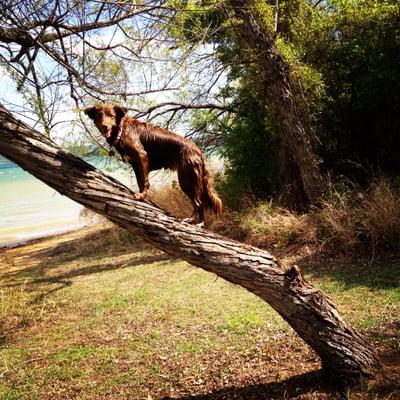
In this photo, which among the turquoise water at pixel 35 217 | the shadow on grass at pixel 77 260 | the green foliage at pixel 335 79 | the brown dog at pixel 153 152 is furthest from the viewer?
the turquoise water at pixel 35 217

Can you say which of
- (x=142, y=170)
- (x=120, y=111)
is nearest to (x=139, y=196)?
(x=142, y=170)

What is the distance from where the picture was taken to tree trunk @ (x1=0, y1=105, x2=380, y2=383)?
328 centimetres

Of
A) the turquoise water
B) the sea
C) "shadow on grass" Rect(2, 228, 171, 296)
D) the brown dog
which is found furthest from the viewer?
the turquoise water

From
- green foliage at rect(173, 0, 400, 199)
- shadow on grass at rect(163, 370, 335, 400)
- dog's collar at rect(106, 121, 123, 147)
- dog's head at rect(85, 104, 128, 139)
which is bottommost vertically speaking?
shadow on grass at rect(163, 370, 335, 400)

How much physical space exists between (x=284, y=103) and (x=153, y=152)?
5845 mm

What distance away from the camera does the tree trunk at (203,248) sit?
3283mm

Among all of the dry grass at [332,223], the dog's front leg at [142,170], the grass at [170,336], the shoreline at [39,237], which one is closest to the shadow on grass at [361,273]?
the grass at [170,336]

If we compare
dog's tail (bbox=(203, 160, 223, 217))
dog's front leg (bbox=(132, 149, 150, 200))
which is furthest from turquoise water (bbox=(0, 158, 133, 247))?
dog's front leg (bbox=(132, 149, 150, 200))

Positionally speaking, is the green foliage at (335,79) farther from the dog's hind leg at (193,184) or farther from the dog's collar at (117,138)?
the dog's collar at (117,138)

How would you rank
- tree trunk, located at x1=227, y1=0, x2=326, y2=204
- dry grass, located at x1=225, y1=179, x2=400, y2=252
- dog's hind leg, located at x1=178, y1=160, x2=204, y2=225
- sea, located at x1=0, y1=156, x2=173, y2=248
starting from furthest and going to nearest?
sea, located at x1=0, y1=156, x2=173, y2=248, tree trunk, located at x1=227, y1=0, x2=326, y2=204, dry grass, located at x1=225, y1=179, x2=400, y2=252, dog's hind leg, located at x1=178, y1=160, x2=204, y2=225

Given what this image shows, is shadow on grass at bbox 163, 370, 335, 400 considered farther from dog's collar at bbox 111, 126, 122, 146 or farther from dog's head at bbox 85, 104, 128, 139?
dog's head at bbox 85, 104, 128, 139

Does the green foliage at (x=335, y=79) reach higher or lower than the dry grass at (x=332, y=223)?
higher

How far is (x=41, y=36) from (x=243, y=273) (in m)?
2.92

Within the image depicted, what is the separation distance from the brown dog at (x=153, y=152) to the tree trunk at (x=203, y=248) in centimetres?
25
